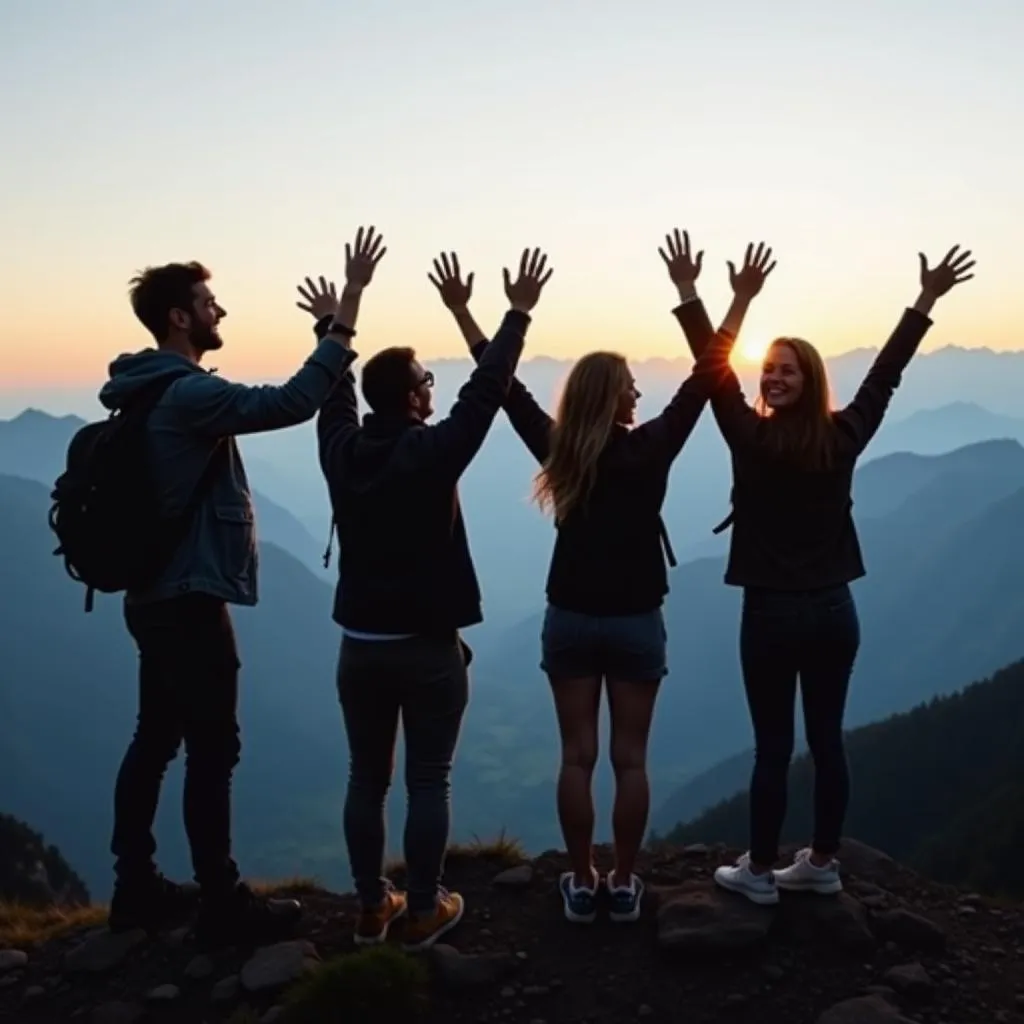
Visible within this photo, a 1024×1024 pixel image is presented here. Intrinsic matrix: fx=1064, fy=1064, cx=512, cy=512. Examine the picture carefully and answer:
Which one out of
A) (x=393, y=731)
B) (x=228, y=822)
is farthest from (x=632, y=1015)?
(x=228, y=822)

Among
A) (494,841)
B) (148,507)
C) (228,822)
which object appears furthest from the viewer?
(494,841)

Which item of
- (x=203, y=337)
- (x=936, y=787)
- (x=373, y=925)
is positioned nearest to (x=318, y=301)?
(x=203, y=337)

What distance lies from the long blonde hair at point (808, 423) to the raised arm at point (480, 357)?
49.7 inches

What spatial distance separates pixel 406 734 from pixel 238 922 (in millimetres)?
1718

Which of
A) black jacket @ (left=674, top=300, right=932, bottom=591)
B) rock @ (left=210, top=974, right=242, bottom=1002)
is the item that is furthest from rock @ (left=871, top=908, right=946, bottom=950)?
rock @ (left=210, top=974, right=242, bottom=1002)

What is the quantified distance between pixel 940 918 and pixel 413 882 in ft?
11.8

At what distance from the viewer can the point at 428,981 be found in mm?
5660

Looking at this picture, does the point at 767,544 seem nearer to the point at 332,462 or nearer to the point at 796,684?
the point at 796,684

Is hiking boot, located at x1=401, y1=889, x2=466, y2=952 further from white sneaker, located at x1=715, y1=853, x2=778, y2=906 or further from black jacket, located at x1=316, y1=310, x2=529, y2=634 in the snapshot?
black jacket, located at x1=316, y1=310, x2=529, y2=634

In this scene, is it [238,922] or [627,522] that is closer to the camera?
[627,522]

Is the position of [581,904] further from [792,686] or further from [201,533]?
[201,533]

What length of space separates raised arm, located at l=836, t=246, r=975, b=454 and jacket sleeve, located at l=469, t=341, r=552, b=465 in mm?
1647

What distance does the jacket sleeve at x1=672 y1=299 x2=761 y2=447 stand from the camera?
19.2ft

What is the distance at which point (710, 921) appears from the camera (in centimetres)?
613
